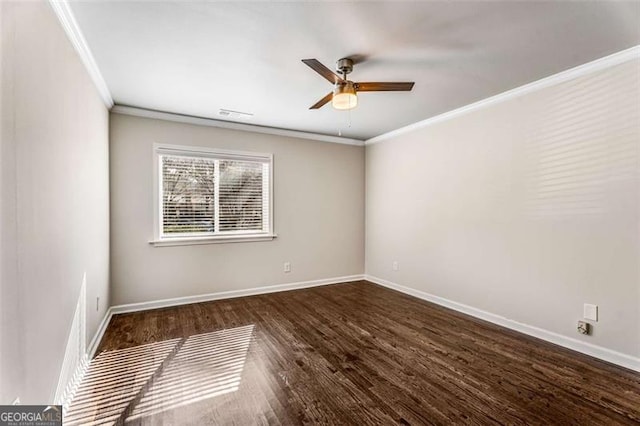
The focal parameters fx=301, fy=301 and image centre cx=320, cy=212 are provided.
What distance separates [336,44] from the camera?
89.0 inches

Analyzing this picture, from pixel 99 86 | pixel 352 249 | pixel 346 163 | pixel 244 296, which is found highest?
pixel 99 86

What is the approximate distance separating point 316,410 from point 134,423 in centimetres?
106

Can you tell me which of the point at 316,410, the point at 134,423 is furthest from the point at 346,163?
the point at 134,423

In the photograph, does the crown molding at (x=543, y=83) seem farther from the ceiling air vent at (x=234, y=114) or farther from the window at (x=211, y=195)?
the window at (x=211, y=195)

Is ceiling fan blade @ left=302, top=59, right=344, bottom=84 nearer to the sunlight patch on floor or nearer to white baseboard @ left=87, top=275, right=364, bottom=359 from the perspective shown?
the sunlight patch on floor

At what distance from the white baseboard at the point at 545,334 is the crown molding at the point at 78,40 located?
443 cm

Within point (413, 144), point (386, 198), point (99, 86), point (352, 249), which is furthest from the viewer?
point (352, 249)

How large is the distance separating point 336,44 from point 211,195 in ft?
8.80

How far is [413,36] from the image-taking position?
2.16 meters

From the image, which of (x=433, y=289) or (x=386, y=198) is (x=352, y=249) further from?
(x=433, y=289)

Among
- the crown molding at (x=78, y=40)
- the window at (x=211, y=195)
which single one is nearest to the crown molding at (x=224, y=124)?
the window at (x=211, y=195)

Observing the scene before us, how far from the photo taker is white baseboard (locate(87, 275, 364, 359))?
9.51ft

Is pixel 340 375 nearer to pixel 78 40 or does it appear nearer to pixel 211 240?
pixel 211 240

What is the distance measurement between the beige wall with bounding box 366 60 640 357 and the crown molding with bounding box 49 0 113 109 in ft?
12.3
